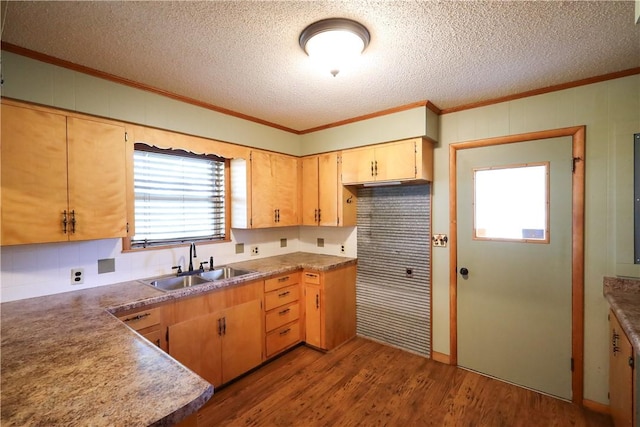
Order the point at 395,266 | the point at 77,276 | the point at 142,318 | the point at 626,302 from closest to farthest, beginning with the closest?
1. the point at 626,302
2. the point at 142,318
3. the point at 77,276
4. the point at 395,266

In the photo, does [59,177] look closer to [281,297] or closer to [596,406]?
[281,297]

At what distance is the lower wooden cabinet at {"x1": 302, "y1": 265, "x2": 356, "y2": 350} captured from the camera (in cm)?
305

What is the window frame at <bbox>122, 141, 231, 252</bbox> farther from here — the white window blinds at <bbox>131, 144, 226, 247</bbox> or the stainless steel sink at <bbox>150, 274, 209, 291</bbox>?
the stainless steel sink at <bbox>150, 274, 209, 291</bbox>

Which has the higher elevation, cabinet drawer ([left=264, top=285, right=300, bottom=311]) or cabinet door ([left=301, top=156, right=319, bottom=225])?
cabinet door ([left=301, top=156, right=319, bottom=225])

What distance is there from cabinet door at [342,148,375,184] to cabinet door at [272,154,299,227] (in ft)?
2.21

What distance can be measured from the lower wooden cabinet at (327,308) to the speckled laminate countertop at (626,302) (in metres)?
2.15

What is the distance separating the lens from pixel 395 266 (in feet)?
10.4

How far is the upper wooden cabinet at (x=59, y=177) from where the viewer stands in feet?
5.64

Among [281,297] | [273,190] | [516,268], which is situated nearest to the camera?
[516,268]

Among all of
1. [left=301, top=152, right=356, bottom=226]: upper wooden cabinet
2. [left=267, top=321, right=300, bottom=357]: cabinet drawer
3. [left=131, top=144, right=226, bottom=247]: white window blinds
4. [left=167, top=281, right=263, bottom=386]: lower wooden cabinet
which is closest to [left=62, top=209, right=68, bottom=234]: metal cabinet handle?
[left=131, top=144, right=226, bottom=247]: white window blinds

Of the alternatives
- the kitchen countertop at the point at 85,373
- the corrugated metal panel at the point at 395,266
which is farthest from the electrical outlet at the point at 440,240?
the kitchen countertop at the point at 85,373

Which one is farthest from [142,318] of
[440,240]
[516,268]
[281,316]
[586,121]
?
[586,121]

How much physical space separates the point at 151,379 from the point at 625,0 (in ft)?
8.52

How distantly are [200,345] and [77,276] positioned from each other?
104cm
